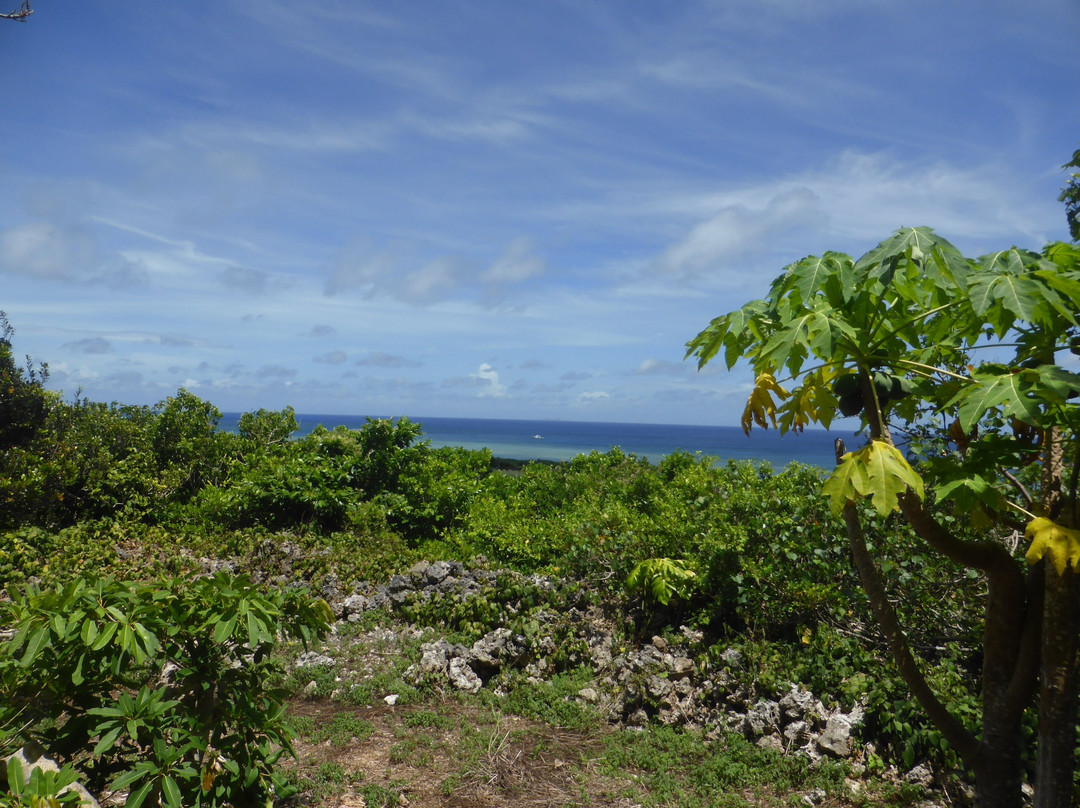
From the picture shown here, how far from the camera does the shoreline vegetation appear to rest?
2.95 metres

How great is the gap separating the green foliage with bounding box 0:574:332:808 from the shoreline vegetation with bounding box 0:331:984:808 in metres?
0.01

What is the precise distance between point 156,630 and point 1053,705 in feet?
12.5

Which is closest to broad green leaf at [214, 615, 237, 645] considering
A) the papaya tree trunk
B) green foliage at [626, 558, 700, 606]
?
the papaya tree trunk

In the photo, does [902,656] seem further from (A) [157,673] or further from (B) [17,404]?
(B) [17,404]

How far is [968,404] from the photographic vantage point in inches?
87.4

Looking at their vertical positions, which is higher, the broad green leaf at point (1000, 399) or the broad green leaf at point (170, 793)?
the broad green leaf at point (1000, 399)

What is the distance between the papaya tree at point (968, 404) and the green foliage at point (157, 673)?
7.88 ft

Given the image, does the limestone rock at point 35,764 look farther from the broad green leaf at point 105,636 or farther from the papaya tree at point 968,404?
the papaya tree at point 968,404

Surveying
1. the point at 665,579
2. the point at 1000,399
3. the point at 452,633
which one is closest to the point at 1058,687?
the point at 1000,399

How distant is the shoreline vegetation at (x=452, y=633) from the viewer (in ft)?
9.69

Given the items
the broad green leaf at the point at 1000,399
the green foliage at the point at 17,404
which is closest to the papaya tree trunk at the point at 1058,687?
the broad green leaf at the point at 1000,399

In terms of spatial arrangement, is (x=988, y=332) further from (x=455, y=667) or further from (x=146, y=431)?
(x=146, y=431)

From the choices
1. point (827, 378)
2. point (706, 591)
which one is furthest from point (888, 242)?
point (706, 591)

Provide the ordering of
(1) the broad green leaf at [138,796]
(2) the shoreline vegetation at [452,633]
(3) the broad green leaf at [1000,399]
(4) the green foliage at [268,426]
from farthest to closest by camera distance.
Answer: (4) the green foliage at [268,426] → (2) the shoreline vegetation at [452,633] → (1) the broad green leaf at [138,796] → (3) the broad green leaf at [1000,399]
